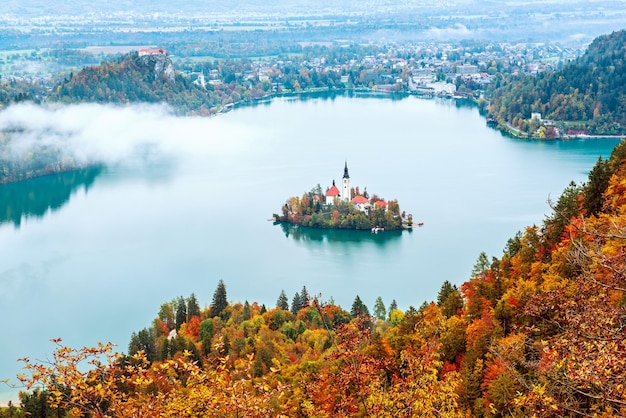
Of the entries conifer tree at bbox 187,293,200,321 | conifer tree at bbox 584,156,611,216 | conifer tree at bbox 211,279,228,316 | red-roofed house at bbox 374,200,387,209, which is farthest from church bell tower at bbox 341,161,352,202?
conifer tree at bbox 584,156,611,216

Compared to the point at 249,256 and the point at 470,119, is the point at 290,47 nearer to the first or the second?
the point at 470,119

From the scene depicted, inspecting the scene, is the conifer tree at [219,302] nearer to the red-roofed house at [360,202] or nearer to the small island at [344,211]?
the small island at [344,211]

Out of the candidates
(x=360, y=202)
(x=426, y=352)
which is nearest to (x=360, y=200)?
(x=360, y=202)

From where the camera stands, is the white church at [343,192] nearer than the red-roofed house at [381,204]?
No

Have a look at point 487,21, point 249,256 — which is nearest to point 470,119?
point 249,256

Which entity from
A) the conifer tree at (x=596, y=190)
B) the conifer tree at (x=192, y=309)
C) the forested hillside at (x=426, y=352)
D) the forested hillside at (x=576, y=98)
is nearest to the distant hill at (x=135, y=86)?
the forested hillside at (x=576, y=98)

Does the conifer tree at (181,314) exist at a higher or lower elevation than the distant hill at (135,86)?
higher

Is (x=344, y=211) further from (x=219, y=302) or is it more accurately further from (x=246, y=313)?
(x=246, y=313)

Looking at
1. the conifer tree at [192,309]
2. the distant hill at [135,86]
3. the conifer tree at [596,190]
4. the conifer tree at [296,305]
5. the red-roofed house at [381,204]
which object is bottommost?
the distant hill at [135,86]
